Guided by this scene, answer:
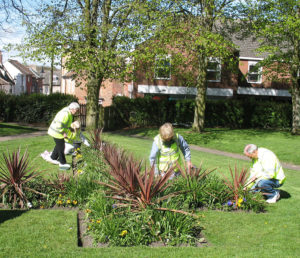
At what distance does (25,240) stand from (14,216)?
102cm

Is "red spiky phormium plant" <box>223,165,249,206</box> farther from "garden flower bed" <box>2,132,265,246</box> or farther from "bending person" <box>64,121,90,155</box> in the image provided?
"bending person" <box>64,121,90,155</box>

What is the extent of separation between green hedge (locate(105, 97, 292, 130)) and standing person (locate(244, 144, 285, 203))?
19.0 metres

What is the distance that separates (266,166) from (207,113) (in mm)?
19991

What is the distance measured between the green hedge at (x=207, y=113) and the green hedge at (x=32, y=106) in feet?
12.1

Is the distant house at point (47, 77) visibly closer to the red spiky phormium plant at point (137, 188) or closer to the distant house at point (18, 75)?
the distant house at point (18, 75)

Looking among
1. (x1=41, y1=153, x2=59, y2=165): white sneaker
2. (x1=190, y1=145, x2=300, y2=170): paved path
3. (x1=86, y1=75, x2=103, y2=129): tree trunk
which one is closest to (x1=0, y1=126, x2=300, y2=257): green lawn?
(x1=41, y1=153, x2=59, y2=165): white sneaker

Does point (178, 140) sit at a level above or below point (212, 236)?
above

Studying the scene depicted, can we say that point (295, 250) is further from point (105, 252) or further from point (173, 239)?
point (105, 252)

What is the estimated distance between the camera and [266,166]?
23.7ft

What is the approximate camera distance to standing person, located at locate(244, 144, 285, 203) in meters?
7.21

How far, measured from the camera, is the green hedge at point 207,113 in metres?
26.4

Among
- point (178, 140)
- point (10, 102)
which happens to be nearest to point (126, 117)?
point (10, 102)

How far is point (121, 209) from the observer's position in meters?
5.47

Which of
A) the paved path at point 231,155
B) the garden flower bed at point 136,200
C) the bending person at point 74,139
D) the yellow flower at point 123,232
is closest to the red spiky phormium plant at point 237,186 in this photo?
the garden flower bed at point 136,200
